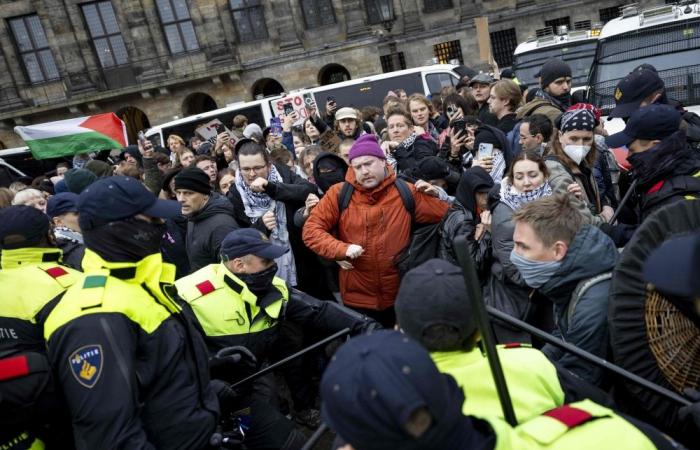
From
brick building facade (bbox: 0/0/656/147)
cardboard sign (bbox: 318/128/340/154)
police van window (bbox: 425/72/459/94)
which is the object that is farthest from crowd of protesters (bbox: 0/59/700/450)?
brick building facade (bbox: 0/0/656/147)

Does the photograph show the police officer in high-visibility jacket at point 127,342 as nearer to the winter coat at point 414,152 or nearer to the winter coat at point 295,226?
the winter coat at point 295,226

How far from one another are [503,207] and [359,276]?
121 centimetres

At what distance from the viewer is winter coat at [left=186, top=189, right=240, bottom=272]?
12.9ft

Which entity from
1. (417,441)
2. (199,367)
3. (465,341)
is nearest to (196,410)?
(199,367)

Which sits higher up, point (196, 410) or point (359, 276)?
point (196, 410)

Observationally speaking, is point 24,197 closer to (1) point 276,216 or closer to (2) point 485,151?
(1) point 276,216

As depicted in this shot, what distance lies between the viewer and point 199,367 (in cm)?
214

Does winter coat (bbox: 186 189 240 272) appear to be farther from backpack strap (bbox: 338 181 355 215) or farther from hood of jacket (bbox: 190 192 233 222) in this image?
backpack strap (bbox: 338 181 355 215)

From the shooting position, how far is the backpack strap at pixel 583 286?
2.10 m

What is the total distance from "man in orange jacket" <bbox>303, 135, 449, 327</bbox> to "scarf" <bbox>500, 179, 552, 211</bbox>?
63 cm

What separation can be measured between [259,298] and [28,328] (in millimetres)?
1133

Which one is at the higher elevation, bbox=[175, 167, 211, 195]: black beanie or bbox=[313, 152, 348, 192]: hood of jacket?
bbox=[175, 167, 211, 195]: black beanie

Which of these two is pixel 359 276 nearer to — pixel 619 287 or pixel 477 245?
pixel 477 245

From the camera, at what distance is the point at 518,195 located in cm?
307
